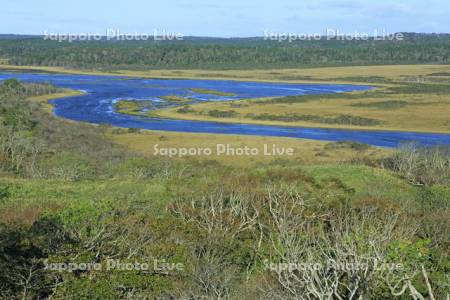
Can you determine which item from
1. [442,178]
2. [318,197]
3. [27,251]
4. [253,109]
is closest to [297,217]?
[318,197]

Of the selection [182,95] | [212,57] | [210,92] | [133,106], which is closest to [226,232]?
[133,106]

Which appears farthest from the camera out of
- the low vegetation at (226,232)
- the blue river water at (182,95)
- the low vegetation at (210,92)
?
the low vegetation at (210,92)

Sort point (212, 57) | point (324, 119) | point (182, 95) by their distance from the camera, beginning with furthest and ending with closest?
point (212, 57), point (182, 95), point (324, 119)

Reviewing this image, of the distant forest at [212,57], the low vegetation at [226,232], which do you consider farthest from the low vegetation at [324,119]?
the distant forest at [212,57]

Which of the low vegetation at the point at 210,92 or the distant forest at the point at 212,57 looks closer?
the low vegetation at the point at 210,92

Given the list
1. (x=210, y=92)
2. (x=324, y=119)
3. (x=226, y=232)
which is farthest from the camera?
(x=210, y=92)

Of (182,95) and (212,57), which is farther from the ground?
(212,57)

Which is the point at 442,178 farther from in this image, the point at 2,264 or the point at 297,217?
the point at 2,264

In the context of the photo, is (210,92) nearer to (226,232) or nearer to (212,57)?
(212,57)

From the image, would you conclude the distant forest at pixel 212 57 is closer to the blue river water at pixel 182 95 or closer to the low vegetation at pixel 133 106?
the blue river water at pixel 182 95

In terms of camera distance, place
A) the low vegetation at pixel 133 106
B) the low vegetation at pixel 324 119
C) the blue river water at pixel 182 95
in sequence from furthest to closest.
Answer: the low vegetation at pixel 133 106 → the low vegetation at pixel 324 119 → the blue river water at pixel 182 95
